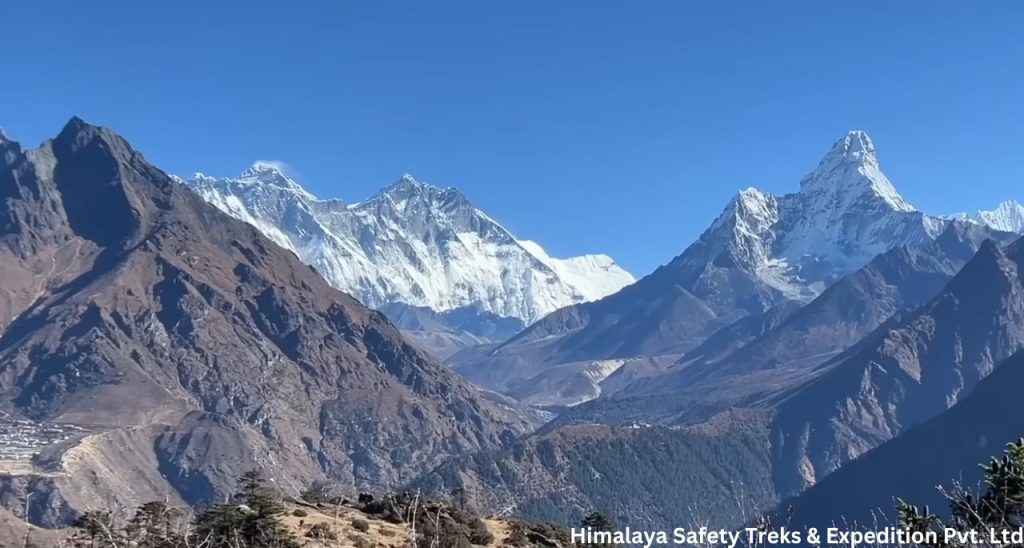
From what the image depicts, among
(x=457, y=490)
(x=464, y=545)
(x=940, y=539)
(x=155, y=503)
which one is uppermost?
(x=457, y=490)

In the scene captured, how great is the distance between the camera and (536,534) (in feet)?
248

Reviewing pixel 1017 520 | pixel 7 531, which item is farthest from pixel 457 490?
pixel 7 531

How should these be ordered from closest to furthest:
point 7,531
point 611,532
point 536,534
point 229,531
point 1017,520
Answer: point 1017,520 → point 229,531 → point 536,534 → point 611,532 → point 7,531

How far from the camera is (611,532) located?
98.8 meters

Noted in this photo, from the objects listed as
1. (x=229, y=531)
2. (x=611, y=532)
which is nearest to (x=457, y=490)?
(x=611, y=532)

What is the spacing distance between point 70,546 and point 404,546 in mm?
33851

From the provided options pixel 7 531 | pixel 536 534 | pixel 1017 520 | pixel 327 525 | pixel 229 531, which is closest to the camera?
pixel 1017 520

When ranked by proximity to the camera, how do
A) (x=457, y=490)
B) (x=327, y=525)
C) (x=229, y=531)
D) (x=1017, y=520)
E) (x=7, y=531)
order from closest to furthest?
(x=1017, y=520) → (x=229, y=531) → (x=327, y=525) → (x=457, y=490) → (x=7, y=531)

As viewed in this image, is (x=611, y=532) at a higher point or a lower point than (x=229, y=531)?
higher

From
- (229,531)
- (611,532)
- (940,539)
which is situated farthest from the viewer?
(611,532)

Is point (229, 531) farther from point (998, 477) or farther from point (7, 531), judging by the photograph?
point (7, 531)

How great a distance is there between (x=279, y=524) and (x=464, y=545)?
10987mm

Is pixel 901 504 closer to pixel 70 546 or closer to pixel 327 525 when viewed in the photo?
pixel 327 525

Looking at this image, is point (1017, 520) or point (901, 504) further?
point (1017, 520)
